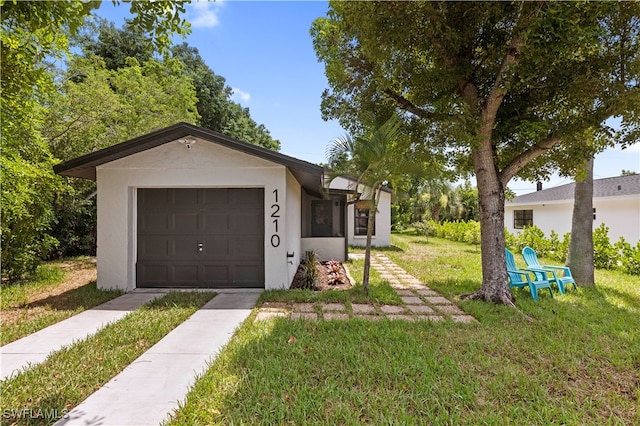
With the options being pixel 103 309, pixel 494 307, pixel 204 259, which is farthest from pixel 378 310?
pixel 103 309

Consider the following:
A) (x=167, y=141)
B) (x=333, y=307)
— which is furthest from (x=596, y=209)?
(x=167, y=141)

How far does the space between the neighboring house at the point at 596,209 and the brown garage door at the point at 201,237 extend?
49.6 feet

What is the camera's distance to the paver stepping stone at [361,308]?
589 centimetres

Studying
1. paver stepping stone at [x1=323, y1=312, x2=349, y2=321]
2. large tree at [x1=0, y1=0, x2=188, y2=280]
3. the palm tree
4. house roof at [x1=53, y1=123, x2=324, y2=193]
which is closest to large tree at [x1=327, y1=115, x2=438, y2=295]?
the palm tree

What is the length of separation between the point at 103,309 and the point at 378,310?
498 cm

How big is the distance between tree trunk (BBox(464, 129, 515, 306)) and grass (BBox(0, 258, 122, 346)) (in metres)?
7.67

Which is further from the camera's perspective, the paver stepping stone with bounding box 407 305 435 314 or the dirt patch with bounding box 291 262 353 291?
the dirt patch with bounding box 291 262 353 291

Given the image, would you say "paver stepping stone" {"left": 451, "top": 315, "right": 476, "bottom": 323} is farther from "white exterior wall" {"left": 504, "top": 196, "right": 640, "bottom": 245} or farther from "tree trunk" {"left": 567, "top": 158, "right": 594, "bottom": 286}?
"white exterior wall" {"left": 504, "top": 196, "right": 640, "bottom": 245}

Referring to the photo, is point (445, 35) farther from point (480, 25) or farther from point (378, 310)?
point (378, 310)

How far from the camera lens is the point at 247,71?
12.3 metres

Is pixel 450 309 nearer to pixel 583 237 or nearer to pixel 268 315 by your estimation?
pixel 268 315

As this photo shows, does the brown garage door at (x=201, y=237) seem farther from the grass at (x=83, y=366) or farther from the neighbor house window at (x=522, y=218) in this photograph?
the neighbor house window at (x=522, y=218)

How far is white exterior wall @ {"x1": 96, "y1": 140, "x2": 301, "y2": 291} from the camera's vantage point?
7285 mm

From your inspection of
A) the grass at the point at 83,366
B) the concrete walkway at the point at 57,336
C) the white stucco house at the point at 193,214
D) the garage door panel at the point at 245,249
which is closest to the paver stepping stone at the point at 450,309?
the white stucco house at the point at 193,214
